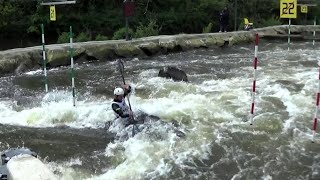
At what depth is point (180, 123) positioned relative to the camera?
24.3 ft

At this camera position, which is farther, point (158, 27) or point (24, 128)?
point (158, 27)

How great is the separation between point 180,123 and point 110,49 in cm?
704

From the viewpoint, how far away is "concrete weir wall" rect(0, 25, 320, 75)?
1223 cm

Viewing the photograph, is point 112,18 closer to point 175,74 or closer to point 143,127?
point 175,74

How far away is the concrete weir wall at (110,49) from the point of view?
12227 mm

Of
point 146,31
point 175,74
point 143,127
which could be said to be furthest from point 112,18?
point 143,127

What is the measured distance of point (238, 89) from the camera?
9.49 m

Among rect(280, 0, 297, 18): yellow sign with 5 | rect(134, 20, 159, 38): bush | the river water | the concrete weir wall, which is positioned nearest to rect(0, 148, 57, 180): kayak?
the river water

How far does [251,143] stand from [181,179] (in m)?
1.58

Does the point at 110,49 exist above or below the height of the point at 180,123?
above

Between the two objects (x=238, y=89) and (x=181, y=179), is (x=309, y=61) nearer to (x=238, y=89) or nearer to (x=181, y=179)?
(x=238, y=89)

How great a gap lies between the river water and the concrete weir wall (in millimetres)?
689

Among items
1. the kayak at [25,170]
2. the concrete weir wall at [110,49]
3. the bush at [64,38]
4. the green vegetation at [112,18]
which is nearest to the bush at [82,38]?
the green vegetation at [112,18]

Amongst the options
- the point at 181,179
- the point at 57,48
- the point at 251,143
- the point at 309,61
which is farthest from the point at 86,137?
the point at 309,61
